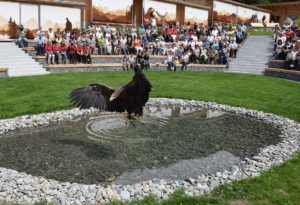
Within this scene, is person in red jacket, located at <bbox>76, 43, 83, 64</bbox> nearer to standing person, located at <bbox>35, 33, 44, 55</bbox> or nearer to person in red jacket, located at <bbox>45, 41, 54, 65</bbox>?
person in red jacket, located at <bbox>45, 41, 54, 65</bbox>

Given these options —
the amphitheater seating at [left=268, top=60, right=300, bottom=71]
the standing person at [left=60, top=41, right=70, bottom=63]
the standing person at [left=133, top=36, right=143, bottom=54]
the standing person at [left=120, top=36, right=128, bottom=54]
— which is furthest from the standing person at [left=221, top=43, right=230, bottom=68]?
the standing person at [left=60, top=41, right=70, bottom=63]

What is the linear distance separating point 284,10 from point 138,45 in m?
33.2

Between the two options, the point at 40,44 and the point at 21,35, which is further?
the point at 21,35

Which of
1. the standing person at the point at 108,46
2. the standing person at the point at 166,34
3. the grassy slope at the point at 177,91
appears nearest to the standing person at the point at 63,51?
the grassy slope at the point at 177,91

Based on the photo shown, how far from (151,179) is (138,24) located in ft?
73.3

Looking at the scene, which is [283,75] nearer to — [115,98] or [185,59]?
[185,59]

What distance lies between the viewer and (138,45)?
19.8 metres

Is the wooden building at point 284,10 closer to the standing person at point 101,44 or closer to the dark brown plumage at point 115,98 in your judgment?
the standing person at point 101,44

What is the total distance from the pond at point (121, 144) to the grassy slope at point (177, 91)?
1469mm

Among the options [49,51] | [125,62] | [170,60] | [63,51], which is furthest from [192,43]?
[49,51]

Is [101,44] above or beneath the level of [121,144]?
above

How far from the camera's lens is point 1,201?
396cm

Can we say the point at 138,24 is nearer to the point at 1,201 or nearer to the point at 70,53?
the point at 70,53

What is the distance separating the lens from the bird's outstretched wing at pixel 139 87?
5.59m
